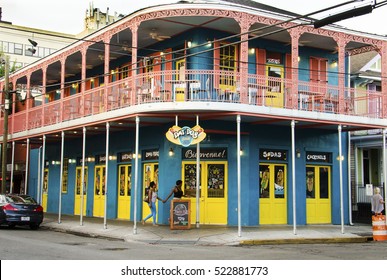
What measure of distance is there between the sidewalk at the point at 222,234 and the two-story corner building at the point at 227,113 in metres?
0.74

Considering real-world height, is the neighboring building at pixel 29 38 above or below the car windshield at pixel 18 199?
above

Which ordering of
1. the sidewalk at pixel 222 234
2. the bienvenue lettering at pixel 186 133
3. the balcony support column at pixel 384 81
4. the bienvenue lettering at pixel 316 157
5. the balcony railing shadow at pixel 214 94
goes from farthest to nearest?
the bienvenue lettering at pixel 316 157 < the balcony support column at pixel 384 81 < the balcony railing shadow at pixel 214 94 < the bienvenue lettering at pixel 186 133 < the sidewalk at pixel 222 234

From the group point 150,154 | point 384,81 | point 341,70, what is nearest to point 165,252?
point 150,154

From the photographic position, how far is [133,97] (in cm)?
1903

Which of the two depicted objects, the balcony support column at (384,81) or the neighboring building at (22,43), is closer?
the balcony support column at (384,81)

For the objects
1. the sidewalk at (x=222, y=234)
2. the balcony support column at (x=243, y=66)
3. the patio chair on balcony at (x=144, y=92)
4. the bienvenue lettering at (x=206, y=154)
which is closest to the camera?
the sidewalk at (x=222, y=234)

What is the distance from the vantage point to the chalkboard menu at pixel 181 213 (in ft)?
61.0

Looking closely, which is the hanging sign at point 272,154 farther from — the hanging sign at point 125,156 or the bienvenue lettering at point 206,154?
the hanging sign at point 125,156

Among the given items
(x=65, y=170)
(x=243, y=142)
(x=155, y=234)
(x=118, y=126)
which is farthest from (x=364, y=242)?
(x=65, y=170)

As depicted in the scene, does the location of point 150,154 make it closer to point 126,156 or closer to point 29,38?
point 126,156

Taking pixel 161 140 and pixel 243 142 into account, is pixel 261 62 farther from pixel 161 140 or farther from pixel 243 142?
pixel 161 140

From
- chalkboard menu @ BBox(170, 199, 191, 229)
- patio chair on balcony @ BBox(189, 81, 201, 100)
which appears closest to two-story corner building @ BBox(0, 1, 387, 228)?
patio chair on balcony @ BBox(189, 81, 201, 100)

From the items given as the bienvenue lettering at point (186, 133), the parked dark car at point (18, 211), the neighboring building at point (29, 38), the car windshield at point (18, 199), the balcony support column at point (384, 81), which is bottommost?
the parked dark car at point (18, 211)

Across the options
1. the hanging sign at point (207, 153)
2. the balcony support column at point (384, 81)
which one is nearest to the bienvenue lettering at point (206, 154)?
the hanging sign at point (207, 153)
